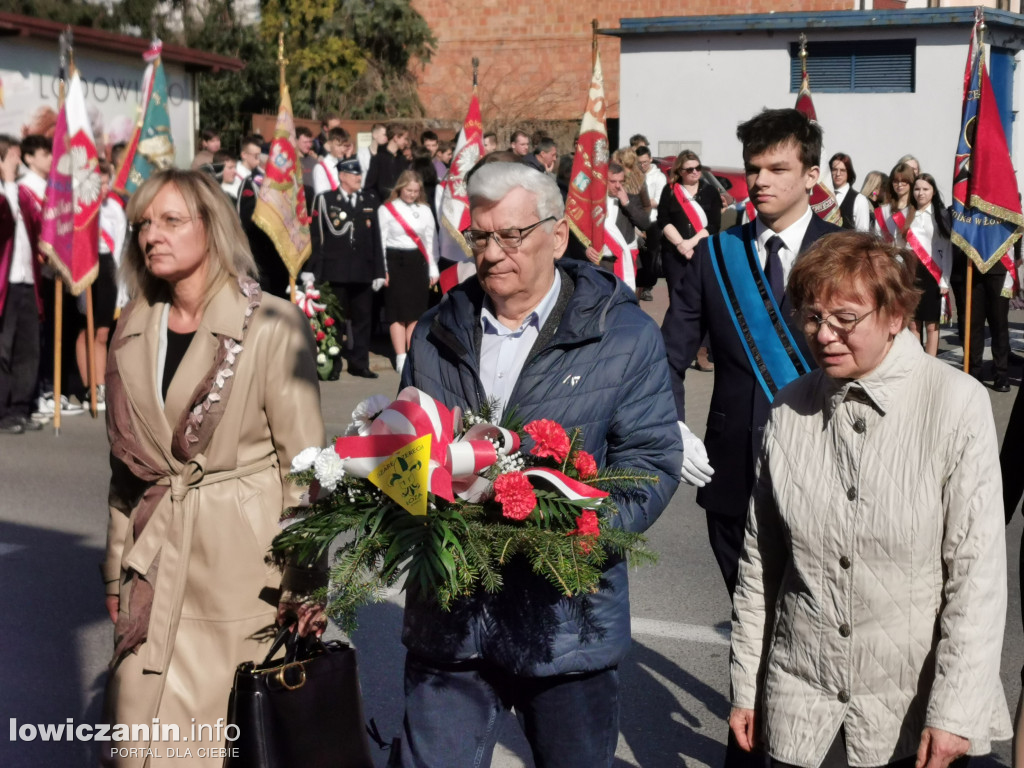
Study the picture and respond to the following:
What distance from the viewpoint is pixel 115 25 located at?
27.5m

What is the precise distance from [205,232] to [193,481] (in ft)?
2.36

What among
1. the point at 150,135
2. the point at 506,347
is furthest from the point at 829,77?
the point at 506,347

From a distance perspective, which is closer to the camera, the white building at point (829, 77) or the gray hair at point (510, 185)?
the gray hair at point (510, 185)

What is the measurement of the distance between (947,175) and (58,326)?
66.4 ft

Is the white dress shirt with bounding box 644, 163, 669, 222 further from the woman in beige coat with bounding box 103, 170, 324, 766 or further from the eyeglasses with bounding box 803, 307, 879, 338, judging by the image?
the eyeglasses with bounding box 803, 307, 879, 338

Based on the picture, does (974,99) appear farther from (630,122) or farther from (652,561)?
(630,122)

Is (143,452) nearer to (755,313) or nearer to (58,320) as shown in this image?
(755,313)

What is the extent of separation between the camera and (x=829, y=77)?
28578mm

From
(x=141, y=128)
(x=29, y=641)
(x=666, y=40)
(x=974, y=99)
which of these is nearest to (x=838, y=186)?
(x=974, y=99)

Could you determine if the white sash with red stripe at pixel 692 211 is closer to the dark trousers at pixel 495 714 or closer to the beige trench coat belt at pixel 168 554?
the beige trench coat belt at pixel 168 554

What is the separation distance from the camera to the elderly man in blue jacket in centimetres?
326

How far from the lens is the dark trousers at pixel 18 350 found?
11203 mm

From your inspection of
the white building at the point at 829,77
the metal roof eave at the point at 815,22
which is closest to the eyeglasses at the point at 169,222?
the metal roof eave at the point at 815,22

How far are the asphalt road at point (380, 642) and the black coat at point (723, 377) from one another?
1.06 metres
